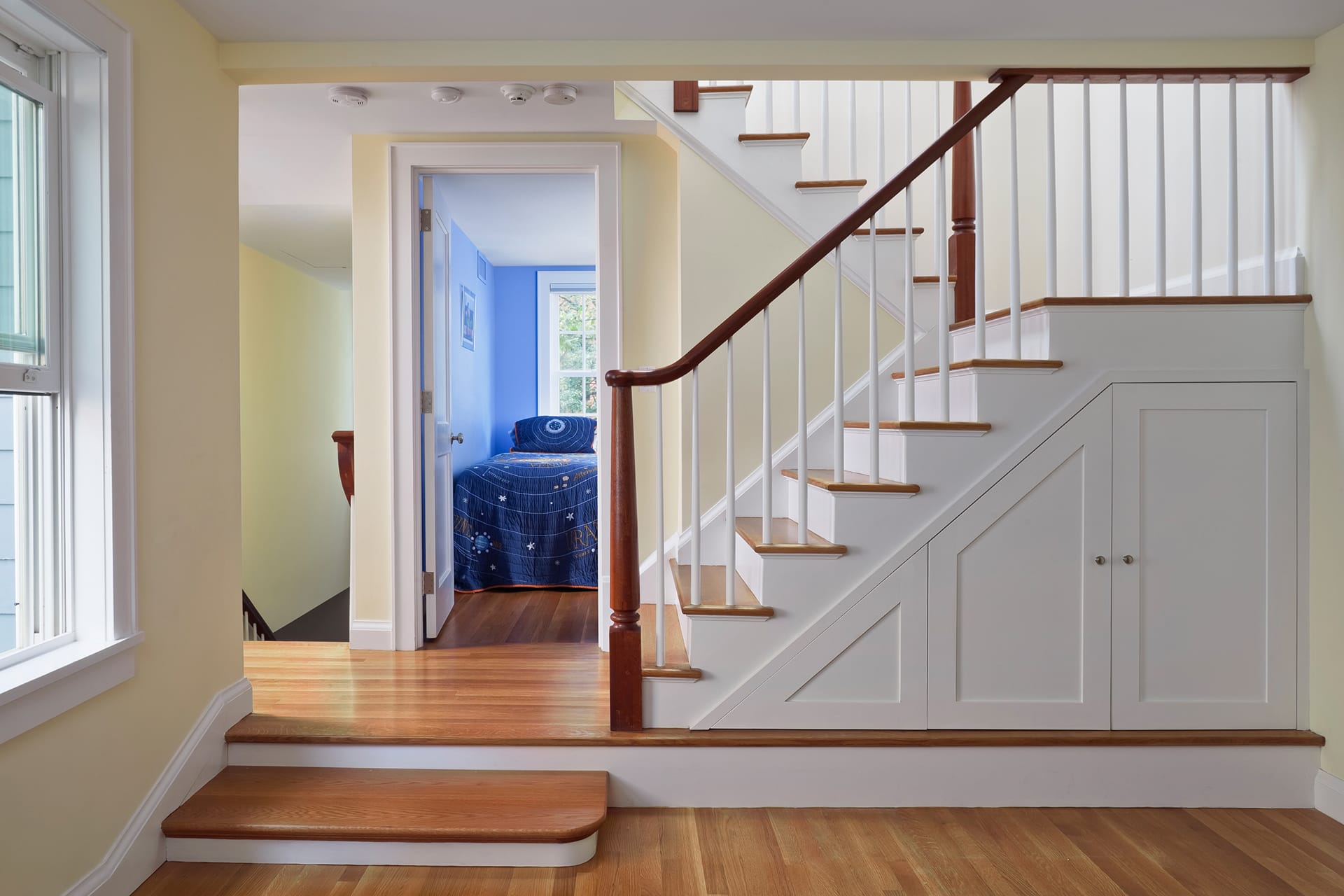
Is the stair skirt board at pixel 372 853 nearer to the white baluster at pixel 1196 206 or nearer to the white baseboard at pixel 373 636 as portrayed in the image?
the white baseboard at pixel 373 636

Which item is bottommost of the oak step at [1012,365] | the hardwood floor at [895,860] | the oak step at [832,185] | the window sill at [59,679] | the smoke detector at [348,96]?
the hardwood floor at [895,860]

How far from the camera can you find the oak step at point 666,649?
2330 millimetres

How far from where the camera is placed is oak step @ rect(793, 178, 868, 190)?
10.0ft

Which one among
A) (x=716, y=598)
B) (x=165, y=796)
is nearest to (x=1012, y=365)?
(x=716, y=598)

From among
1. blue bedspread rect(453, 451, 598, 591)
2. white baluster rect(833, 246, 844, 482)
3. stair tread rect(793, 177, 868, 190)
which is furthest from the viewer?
blue bedspread rect(453, 451, 598, 591)

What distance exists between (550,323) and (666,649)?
5160 mm

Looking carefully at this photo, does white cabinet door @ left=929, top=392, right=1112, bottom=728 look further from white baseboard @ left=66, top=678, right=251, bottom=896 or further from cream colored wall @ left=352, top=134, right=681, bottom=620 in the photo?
white baseboard @ left=66, top=678, right=251, bottom=896

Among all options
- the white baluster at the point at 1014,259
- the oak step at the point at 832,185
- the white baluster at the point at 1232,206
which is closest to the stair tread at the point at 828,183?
the oak step at the point at 832,185

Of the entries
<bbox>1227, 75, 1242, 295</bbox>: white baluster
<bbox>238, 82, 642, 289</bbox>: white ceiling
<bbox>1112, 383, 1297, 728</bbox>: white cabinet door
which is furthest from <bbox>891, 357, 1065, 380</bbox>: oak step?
<bbox>238, 82, 642, 289</bbox>: white ceiling

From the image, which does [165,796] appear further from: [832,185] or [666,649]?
[832,185]

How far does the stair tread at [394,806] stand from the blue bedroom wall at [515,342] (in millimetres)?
5009

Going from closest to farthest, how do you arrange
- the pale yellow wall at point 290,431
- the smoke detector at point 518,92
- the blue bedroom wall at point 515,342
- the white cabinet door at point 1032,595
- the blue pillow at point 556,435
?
the white cabinet door at point 1032,595, the smoke detector at point 518,92, the pale yellow wall at point 290,431, the blue pillow at point 556,435, the blue bedroom wall at point 515,342

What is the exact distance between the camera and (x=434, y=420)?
341cm

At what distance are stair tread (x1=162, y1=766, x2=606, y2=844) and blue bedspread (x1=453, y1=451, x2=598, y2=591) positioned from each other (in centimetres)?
226
